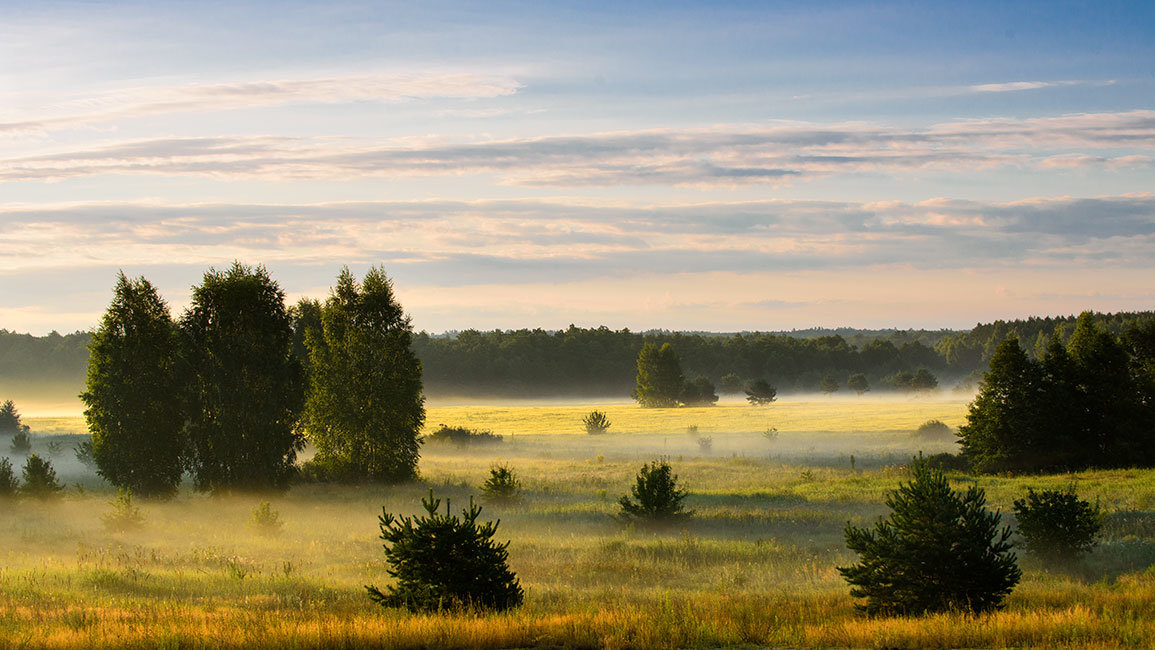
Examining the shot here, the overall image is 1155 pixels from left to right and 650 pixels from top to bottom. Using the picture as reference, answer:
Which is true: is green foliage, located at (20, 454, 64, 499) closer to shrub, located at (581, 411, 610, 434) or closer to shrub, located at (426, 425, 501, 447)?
shrub, located at (426, 425, 501, 447)

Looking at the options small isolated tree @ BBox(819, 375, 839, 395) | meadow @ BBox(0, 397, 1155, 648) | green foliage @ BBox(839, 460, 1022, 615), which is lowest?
meadow @ BBox(0, 397, 1155, 648)

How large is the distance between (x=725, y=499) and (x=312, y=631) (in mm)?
21983

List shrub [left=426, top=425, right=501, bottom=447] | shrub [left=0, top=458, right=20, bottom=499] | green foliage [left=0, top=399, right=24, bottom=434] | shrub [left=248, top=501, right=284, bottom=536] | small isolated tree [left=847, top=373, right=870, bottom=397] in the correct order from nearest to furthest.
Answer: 1. shrub [left=248, top=501, right=284, bottom=536]
2. shrub [left=0, top=458, right=20, bottom=499]
3. shrub [left=426, top=425, right=501, bottom=447]
4. green foliage [left=0, top=399, right=24, bottom=434]
5. small isolated tree [left=847, top=373, right=870, bottom=397]

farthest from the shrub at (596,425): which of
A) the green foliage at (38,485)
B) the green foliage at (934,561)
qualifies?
the green foliage at (934,561)

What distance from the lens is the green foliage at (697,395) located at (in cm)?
10131

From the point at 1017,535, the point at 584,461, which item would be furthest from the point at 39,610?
the point at 584,461

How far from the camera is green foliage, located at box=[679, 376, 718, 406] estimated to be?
101m

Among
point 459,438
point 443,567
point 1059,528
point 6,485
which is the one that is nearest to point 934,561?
point 443,567

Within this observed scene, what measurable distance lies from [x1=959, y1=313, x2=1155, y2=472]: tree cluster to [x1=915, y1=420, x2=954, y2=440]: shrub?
59.8 feet

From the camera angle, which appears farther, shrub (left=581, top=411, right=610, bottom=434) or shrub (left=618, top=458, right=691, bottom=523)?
shrub (left=581, top=411, right=610, bottom=434)

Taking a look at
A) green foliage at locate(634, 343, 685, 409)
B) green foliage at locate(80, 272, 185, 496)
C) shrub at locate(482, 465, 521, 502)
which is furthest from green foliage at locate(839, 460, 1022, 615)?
green foliage at locate(634, 343, 685, 409)

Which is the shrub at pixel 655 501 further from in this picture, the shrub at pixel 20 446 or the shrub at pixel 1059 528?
the shrub at pixel 20 446

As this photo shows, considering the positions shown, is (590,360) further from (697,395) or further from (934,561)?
(934,561)

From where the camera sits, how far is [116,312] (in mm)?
32312
